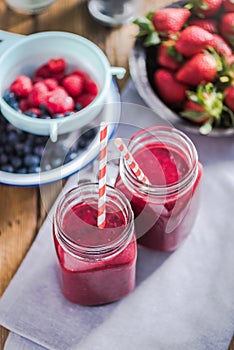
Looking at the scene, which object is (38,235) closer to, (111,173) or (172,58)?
(111,173)

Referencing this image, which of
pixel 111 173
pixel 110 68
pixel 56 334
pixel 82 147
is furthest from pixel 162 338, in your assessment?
pixel 110 68

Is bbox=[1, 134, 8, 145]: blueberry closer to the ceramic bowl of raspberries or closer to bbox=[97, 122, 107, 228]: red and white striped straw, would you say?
the ceramic bowl of raspberries

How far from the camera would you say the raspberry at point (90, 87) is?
49.9 inches

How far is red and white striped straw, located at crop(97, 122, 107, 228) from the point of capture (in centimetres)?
88

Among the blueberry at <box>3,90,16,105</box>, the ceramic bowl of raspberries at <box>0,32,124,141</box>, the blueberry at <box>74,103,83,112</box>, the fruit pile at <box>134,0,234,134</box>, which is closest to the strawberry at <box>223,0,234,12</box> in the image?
the fruit pile at <box>134,0,234,134</box>

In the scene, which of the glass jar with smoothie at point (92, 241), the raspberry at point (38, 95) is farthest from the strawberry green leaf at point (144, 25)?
the glass jar with smoothie at point (92, 241)

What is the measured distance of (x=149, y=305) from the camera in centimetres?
105

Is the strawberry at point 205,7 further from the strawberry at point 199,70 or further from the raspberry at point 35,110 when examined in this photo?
the raspberry at point 35,110

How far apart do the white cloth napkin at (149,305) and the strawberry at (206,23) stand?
14.0 inches

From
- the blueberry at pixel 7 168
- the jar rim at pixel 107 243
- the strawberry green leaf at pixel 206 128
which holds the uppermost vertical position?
the jar rim at pixel 107 243

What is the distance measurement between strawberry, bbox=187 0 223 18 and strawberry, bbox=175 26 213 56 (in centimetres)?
6

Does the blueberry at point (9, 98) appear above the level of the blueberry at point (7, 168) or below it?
above

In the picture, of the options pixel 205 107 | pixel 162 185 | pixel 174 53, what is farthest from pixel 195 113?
pixel 162 185

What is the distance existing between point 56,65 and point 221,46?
0.32 meters
